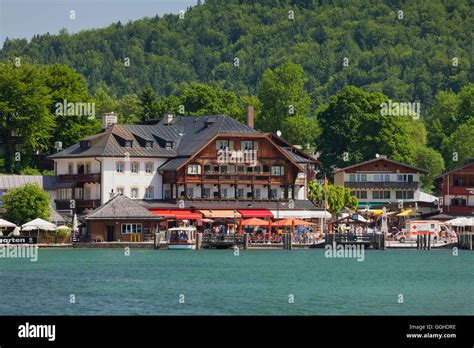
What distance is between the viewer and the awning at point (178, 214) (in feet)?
399

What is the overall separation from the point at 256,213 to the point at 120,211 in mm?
14877

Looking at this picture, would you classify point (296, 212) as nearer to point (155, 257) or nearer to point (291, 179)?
point (291, 179)

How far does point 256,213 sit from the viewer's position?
125 metres

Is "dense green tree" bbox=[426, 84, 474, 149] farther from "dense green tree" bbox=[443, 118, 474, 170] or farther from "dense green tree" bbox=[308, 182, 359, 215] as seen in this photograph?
"dense green tree" bbox=[308, 182, 359, 215]

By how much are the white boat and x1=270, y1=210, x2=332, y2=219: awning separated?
1128 cm

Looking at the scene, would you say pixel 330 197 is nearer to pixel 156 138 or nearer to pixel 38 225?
pixel 156 138

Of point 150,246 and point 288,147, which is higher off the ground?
point 288,147

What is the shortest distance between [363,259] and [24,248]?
2515 centimetres

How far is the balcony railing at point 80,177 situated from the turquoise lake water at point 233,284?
17.7 metres

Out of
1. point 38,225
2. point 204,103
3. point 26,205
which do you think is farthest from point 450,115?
point 38,225

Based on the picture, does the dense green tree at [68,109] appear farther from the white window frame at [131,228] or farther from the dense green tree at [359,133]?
the dense green tree at [359,133]

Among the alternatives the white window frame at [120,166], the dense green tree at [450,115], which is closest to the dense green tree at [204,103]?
the white window frame at [120,166]

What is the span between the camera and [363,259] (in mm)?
102438

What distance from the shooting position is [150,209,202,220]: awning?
122 meters
